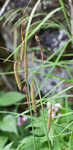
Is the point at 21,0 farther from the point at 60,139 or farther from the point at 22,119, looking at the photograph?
the point at 60,139

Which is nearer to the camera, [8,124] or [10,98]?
[8,124]

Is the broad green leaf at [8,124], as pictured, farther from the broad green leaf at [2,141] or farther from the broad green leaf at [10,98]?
the broad green leaf at [10,98]

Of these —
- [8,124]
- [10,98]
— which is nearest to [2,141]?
[8,124]

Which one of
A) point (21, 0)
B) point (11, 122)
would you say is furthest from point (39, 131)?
point (21, 0)

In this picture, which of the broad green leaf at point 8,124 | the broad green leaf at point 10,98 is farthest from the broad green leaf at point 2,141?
the broad green leaf at point 10,98

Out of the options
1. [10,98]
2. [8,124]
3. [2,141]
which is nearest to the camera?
[2,141]

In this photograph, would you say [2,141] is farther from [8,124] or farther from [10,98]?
[10,98]
